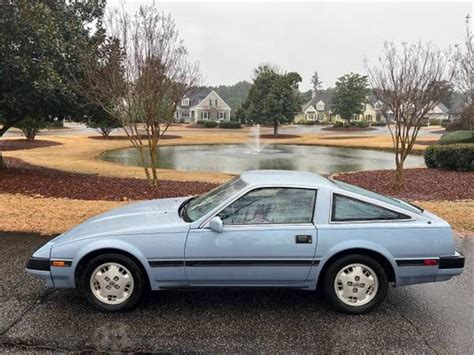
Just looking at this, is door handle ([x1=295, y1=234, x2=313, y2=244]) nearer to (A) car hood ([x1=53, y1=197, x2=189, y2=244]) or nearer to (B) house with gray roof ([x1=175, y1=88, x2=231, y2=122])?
(A) car hood ([x1=53, y1=197, x2=189, y2=244])

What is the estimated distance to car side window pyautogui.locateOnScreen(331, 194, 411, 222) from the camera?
392cm

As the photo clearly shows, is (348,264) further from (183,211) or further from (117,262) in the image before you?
(117,262)

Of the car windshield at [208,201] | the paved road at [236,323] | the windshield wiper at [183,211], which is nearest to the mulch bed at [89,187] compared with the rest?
the windshield wiper at [183,211]

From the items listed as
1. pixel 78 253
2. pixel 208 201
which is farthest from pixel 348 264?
pixel 78 253

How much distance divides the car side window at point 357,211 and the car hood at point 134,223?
140 centimetres

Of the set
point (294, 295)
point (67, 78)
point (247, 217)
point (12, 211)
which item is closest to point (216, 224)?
point (247, 217)

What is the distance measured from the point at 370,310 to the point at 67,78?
947cm

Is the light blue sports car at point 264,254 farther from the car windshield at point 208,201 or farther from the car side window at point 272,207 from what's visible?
the car windshield at point 208,201

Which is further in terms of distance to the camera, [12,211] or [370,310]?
[12,211]

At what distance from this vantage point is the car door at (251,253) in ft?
12.4

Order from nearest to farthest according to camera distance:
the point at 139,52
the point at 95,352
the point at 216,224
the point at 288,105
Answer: the point at 95,352, the point at 216,224, the point at 139,52, the point at 288,105

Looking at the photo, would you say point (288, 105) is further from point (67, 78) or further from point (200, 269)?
point (200, 269)

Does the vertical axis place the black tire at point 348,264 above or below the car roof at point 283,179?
below

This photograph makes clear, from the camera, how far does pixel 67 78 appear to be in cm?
1067
